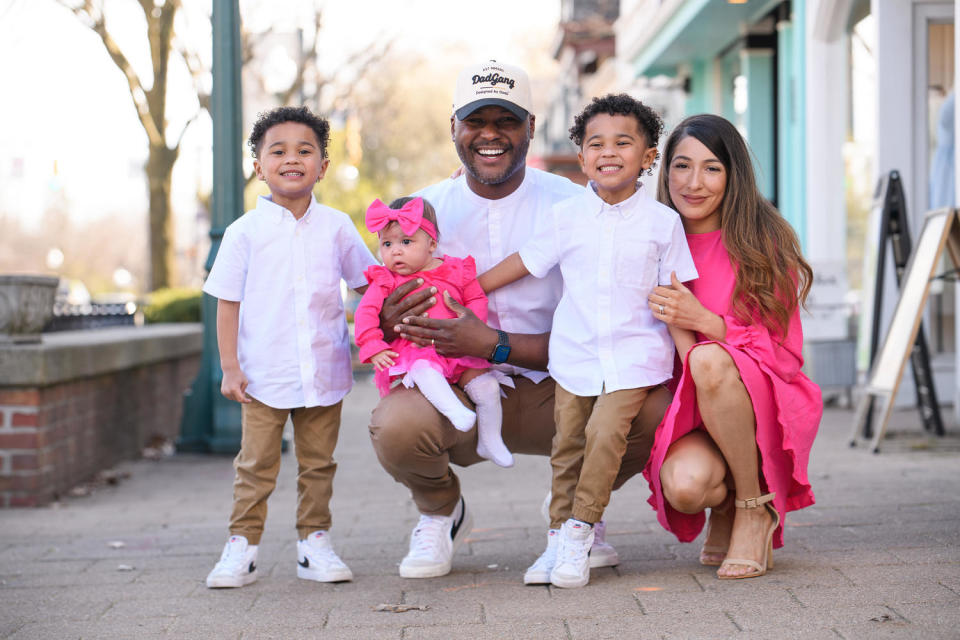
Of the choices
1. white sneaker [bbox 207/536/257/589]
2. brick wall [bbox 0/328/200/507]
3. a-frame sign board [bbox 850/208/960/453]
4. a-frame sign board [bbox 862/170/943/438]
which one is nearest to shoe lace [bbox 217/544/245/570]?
white sneaker [bbox 207/536/257/589]

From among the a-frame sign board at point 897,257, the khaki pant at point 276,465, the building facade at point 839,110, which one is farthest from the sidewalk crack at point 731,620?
the building facade at point 839,110

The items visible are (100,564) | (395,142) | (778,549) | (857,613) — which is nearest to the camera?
(857,613)

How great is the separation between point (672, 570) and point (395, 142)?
1532 inches

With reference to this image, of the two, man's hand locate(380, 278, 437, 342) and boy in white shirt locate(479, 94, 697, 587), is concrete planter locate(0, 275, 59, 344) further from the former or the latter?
boy in white shirt locate(479, 94, 697, 587)

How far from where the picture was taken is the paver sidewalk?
325 centimetres

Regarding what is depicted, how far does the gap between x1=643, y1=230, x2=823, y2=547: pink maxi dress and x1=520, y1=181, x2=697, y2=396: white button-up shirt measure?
0.13 m

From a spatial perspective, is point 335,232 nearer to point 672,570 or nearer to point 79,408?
point 672,570

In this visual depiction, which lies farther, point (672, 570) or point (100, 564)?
point (100, 564)

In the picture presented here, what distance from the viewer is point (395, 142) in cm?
4188

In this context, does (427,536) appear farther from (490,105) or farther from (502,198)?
(490,105)

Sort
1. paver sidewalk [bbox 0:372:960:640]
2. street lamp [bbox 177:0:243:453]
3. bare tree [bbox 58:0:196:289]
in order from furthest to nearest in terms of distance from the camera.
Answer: bare tree [bbox 58:0:196:289] < street lamp [bbox 177:0:243:453] < paver sidewalk [bbox 0:372:960:640]

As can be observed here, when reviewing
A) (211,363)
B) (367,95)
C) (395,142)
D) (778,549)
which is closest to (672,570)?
(778,549)

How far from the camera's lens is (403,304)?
402 cm

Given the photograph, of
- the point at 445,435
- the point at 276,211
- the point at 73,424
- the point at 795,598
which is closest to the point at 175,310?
the point at 73,424
